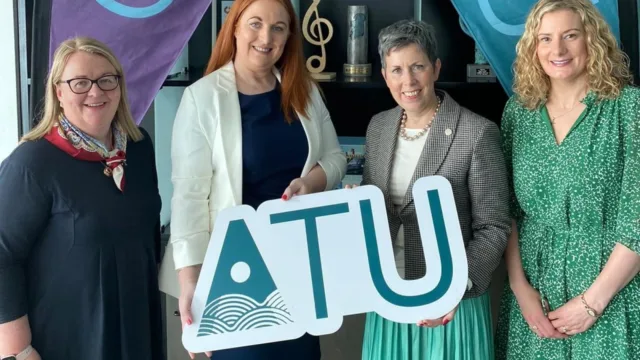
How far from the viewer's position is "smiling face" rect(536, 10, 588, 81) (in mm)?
1771

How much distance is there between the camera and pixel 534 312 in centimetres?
184

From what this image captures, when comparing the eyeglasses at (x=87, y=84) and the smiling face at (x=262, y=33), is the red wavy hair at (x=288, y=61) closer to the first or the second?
the smiling face at (x=262, y=33)

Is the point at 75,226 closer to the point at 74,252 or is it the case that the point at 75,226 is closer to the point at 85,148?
the point at 74,252

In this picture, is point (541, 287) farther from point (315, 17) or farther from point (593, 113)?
point (315, 17)

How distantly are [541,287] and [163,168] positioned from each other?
1715 millimetres

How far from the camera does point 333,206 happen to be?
179cm

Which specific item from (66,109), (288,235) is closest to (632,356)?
(288,235)

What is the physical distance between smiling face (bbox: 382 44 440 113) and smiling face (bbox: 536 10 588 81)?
0.29 m

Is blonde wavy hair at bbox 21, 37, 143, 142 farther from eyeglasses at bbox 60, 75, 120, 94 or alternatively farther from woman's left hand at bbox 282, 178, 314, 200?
woman's left hand at bbox 282, 178, 314, 200

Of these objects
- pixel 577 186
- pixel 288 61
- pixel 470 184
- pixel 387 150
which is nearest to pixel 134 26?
pixel 288 61

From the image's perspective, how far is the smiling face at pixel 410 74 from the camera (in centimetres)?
178

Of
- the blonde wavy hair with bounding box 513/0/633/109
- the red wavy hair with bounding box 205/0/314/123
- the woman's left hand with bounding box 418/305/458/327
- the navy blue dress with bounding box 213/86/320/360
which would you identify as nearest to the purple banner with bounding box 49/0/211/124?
the red wavy hair with bounding box 205/0/314/123

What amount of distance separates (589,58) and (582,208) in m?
0.37

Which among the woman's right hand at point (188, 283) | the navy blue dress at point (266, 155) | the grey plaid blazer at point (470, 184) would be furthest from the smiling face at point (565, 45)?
the woman's right hand at point (188, 283)
